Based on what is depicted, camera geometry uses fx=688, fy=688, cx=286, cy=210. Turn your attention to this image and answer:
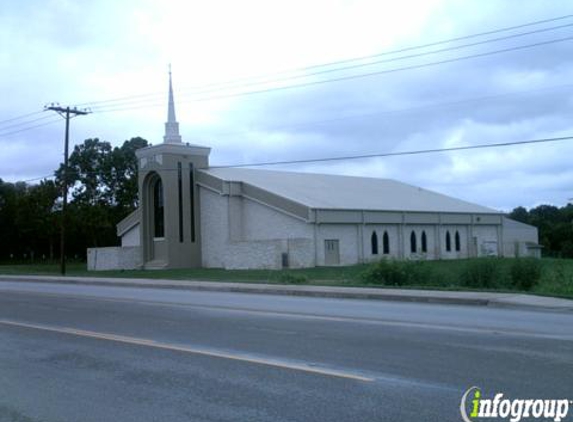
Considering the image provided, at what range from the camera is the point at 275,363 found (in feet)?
31.5

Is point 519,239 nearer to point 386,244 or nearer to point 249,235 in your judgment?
point 386,244

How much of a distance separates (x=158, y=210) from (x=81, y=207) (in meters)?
20.2

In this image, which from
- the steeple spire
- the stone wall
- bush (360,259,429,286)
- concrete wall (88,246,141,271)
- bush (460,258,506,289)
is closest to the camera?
bush (460,258,506,289)

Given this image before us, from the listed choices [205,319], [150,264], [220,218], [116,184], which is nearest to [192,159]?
[220,218]

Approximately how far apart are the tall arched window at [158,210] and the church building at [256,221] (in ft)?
0.25

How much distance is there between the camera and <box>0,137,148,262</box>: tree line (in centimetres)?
6844

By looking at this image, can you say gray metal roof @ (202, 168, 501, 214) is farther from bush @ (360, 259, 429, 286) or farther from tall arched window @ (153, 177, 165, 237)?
bush @ (360, 259, 429, 286)

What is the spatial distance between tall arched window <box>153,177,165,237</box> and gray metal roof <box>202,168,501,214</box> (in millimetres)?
3934

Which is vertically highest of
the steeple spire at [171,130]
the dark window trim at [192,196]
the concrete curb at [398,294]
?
the steeple spire at [171,130]

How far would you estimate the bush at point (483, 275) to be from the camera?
914 inches

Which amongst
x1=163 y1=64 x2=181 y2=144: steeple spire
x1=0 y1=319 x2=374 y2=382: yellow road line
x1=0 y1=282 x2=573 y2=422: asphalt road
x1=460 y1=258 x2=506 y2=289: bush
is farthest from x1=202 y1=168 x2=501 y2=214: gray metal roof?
x1=0 y1=319 x2=374 y2=382: yellow road line

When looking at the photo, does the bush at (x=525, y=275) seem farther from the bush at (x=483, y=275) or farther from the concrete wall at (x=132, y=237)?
the concrete wall at (x=132, y=237)

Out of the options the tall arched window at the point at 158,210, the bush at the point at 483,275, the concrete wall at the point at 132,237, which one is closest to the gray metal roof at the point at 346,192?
the tall arched window at the point at 158,210

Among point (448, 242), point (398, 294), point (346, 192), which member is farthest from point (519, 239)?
point (398, 294)
